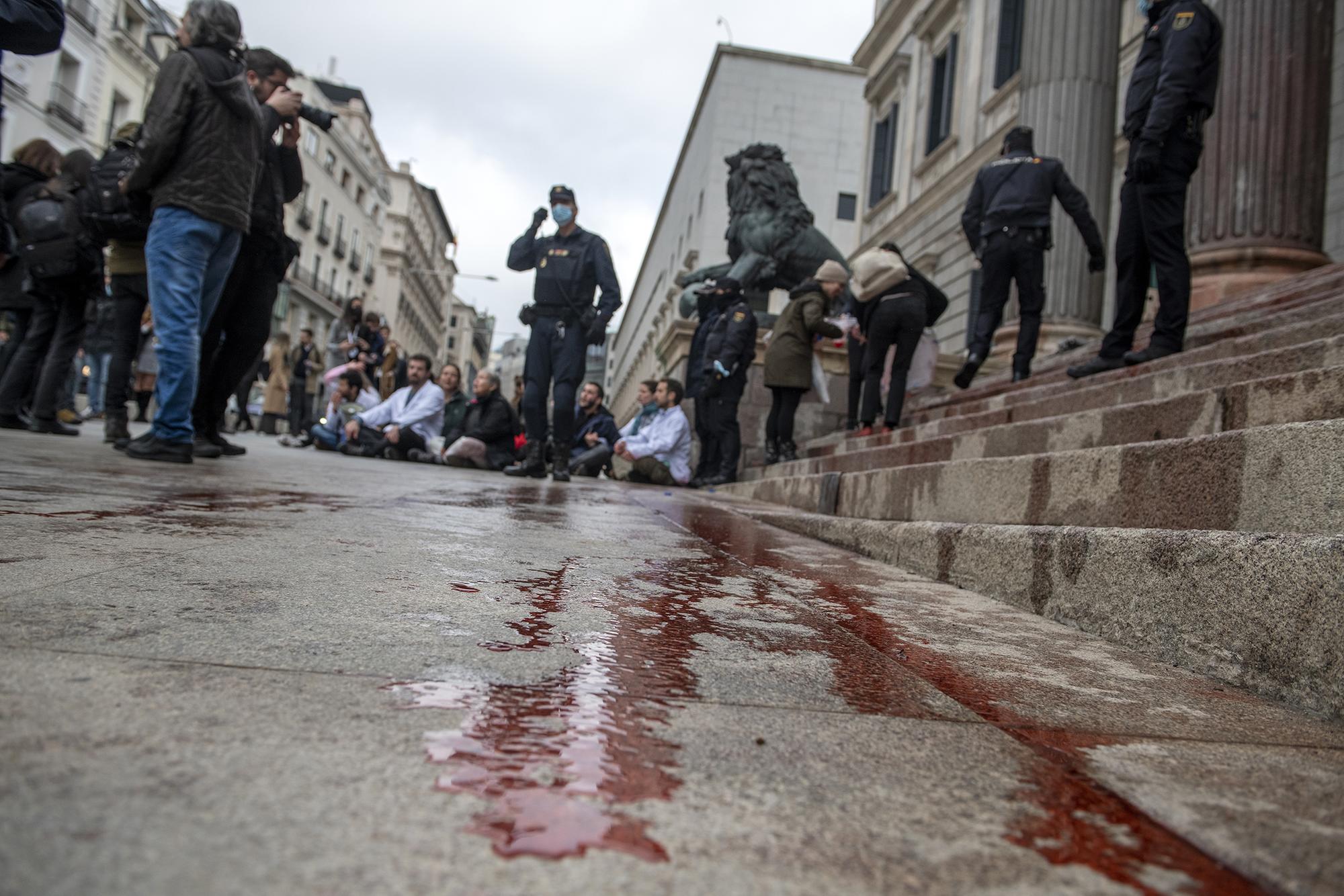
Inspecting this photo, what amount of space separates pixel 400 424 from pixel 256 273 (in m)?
3.82

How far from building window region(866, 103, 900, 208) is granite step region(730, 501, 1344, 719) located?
17.8m

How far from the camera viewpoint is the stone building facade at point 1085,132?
7.46 metres

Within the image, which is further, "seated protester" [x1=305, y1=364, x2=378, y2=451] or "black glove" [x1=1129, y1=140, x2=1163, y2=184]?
"seated protester" [x1=305, y1=364, x2=378, y2=451]

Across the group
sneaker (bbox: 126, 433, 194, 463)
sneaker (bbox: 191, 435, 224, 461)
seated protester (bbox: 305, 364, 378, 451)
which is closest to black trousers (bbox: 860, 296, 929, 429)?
sneaker (bbox: 191, 435, 224, 461)

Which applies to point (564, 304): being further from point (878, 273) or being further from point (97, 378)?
point (97, 378)

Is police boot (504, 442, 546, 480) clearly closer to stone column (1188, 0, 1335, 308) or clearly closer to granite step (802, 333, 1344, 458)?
granite step (802, 333, 1344, 458)

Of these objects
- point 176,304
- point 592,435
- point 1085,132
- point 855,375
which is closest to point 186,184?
point 176,304

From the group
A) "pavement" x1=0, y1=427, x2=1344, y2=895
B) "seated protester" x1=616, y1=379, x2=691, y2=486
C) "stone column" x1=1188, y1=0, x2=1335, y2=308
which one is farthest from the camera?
"seated protester" x1=616, y1=379, x2=691, y2=486

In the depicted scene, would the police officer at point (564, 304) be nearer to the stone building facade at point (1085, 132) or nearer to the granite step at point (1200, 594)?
the granite step at point (1200, 594)

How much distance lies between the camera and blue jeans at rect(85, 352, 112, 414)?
9508 mm

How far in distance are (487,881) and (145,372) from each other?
34.6 ft

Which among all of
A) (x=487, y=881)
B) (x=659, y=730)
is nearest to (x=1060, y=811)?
(x=659, y=730)

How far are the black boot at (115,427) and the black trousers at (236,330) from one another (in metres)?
0.43

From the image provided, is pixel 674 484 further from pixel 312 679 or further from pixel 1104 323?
pixel 312 679
